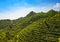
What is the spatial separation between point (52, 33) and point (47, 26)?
18.2 m

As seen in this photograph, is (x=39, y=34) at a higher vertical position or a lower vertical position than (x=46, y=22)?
lower

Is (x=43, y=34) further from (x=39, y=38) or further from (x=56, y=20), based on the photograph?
(x=56, y=20)

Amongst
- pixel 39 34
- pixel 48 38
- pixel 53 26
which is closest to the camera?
pixel 48 38

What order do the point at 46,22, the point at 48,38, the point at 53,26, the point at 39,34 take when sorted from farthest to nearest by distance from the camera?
the point at 46,22, the point at 53,26, the point at 39,34, the point at 48,38

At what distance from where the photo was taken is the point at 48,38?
149000 millimetres

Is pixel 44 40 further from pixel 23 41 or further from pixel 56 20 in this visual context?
pixel 56 20

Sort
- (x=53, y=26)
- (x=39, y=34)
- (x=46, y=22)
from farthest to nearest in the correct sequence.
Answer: (x=46, y=22) < (x=53, y=26) < (x=39, y=34)

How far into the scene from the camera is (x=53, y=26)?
173875mm

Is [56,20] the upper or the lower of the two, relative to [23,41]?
upper

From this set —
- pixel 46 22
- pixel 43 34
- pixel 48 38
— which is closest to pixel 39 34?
pixel 43 34

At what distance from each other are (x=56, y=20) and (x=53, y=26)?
1373cm

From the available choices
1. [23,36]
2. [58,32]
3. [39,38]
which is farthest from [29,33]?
[58,32]

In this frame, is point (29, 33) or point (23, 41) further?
point (29, 33)

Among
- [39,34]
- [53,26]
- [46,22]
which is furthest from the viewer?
[46,22]
